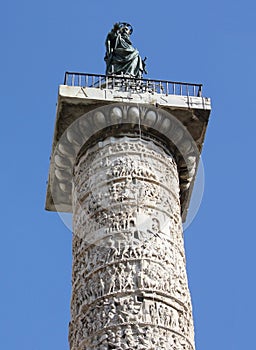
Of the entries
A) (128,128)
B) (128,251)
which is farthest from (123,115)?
(128,251)

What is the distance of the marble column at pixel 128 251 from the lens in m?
6.20

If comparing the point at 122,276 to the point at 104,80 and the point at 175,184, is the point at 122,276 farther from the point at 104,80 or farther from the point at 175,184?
the point at 104,80

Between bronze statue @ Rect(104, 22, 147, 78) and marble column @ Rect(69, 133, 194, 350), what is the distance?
1257 mm

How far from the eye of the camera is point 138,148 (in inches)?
299

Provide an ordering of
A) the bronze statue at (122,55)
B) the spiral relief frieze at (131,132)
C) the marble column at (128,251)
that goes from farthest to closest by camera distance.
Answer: the bronze statue at (122,55), the spiral relief frieze at (131,132), the marble column at (128,251)

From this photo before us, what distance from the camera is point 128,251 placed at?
6.62 metres

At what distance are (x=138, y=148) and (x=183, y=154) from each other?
0.64 metres

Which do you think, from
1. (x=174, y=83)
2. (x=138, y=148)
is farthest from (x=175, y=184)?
(x=174, y=83)

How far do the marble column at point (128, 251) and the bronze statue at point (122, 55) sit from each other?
1.26 metres

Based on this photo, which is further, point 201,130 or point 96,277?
point 201,130

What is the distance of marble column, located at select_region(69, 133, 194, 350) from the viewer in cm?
620

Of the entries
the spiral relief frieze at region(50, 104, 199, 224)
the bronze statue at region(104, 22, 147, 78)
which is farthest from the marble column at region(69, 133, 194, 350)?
the bronze statue at region(104, 22, 147, 78)

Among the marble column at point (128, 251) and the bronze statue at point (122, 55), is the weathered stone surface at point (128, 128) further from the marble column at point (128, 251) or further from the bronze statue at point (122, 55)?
the bronze statue at point (122, 55)

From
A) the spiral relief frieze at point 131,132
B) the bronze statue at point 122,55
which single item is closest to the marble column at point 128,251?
the spiral relief frieze at point 131,132
